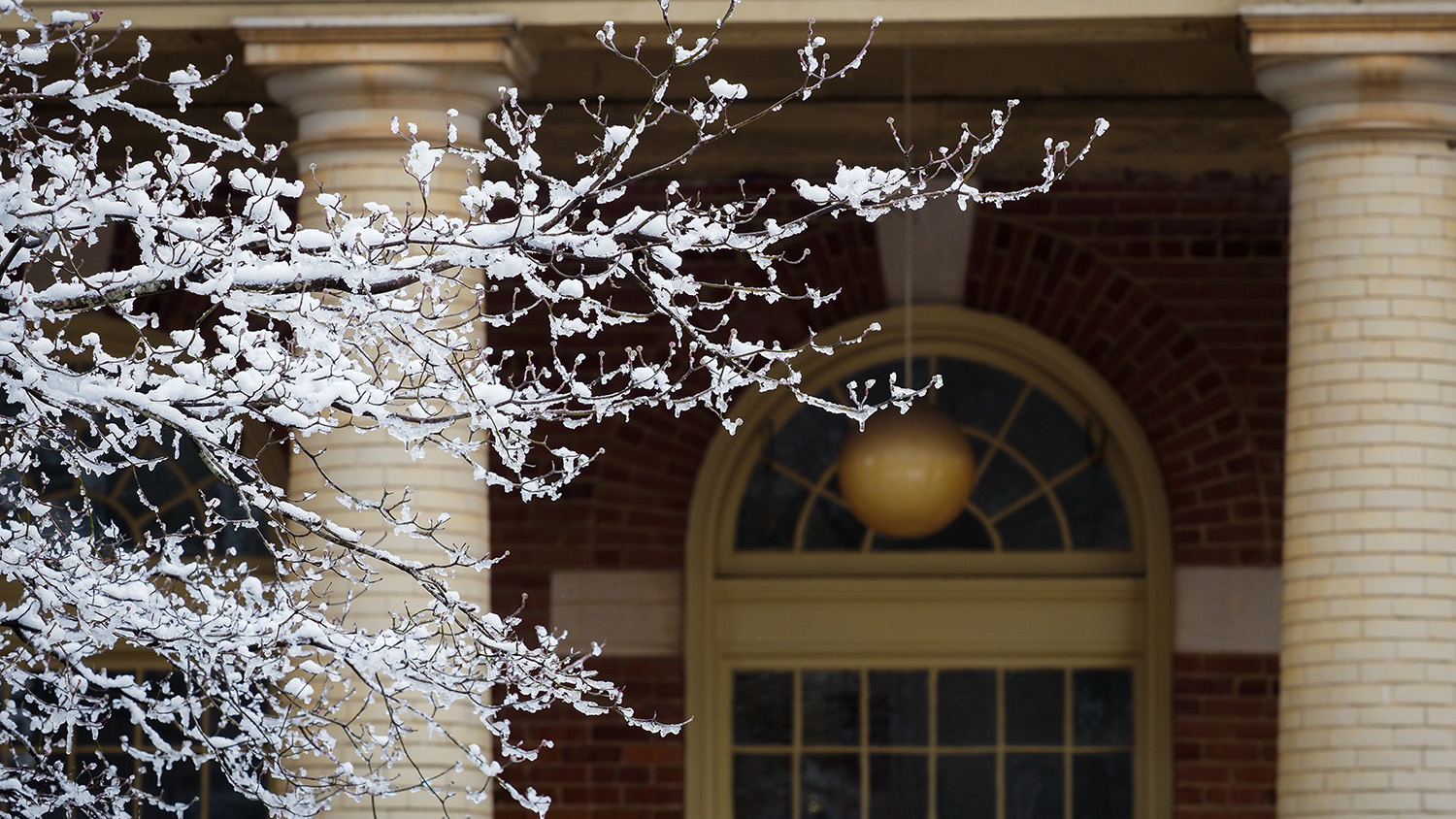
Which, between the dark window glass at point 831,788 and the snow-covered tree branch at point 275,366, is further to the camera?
the dark window glass at point 831,788

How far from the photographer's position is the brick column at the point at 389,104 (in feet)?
20.3

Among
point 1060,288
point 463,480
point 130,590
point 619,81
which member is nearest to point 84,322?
point 619,81

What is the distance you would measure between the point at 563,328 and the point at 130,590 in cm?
100

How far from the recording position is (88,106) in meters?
4.00

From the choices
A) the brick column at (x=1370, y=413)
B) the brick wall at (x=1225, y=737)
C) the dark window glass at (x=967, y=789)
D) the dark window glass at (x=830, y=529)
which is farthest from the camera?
the dark window glass at (x=830, y=529)

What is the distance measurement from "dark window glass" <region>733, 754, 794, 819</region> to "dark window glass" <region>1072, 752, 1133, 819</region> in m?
1.18

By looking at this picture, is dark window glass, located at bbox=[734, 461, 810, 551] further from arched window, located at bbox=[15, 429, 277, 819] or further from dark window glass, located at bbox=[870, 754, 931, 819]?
arched window, located at bbox=[15, 429, 277, 819]

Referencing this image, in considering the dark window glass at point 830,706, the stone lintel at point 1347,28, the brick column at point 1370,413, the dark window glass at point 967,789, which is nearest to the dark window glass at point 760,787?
the dark window glass at point 830,706

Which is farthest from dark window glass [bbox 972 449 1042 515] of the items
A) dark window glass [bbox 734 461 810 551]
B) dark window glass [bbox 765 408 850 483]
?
dark window glass [bbox 734 461 810 551]

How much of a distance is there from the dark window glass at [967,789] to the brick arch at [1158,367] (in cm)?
119

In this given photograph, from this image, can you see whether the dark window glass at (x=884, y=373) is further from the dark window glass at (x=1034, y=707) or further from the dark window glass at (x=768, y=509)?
the dark window glass at (x=1034, y=707)

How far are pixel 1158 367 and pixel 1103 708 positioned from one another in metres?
1.42

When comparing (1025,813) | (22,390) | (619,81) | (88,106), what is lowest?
(1025,813)

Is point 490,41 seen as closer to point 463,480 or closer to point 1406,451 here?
point 463,480
